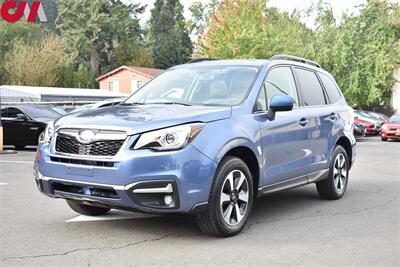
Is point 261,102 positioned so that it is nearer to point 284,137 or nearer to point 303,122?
point 284,137

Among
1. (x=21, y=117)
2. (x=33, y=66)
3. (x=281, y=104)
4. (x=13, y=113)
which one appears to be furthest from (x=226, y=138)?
(x=33, y=66)

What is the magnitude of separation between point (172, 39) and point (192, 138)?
219ft

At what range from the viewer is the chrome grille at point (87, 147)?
15.4 ft

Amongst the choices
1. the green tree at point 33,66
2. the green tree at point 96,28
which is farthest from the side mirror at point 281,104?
the green tree at point 96,28

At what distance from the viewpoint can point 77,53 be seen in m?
62.9

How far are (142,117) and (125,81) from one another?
51.8 meters

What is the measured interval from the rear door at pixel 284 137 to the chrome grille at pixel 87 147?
1.63 meters

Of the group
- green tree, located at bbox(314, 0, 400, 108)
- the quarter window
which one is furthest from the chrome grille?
green tree, located at bbox(314, 0, 400, 108)

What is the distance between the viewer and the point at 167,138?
15.4 ft

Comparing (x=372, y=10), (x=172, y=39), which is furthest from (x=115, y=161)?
(x=172, y=39)

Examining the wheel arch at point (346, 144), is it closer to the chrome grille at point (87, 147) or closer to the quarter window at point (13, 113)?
the chrome grille at point (87, 147)

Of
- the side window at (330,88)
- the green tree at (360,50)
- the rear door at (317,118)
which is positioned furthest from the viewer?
the green tree at (360,50)

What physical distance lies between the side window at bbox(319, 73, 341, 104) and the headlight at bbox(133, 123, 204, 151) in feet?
10.8

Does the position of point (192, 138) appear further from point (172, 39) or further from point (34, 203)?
point (172, 39)
